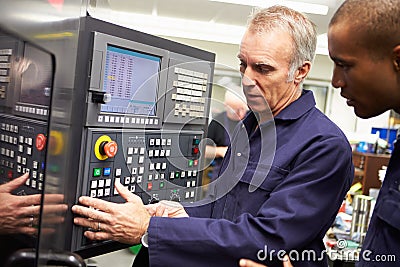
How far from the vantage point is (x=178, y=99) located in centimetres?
96

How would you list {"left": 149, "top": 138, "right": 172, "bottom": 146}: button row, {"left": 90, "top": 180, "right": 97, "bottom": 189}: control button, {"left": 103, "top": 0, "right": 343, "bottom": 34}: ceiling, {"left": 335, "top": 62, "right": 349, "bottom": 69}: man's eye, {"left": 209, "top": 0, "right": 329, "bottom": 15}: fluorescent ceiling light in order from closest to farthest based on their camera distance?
{"left": 335, "top": 62, "right": 349, "bottom": 69}: man's eye, {"left": 90, "top": 180, "right": 97, "bottom": 189}: control button, {"left": 149, "top": 138, "right": 172, "bottom": 146}: button row, {"left": 209, "top": 0, "right": 329, "bottom": 15}: fluorescent ceiling light, {"left": 103, "top": 0, "right": 343, "bottom": 34}: ceiling

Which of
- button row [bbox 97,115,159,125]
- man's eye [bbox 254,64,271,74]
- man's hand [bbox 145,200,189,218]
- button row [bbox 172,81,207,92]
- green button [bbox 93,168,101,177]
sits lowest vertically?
man's hand [bbox 145,200,189,218]

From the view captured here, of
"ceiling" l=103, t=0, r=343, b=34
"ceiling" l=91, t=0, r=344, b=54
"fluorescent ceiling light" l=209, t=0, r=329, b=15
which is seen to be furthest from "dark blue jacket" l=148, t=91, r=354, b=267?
"ceiling" l=103, t=0, r=343, b=34

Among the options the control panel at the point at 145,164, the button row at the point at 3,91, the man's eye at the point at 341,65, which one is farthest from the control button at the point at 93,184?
the man's eye at the point at 341,65

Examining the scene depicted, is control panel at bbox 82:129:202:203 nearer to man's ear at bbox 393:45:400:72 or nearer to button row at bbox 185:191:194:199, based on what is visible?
button row at bbox 185:191:194:199

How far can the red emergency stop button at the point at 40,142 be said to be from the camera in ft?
1.77

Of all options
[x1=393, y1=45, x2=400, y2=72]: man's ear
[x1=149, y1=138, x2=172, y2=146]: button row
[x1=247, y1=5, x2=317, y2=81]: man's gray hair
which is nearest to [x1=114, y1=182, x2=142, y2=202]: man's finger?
[x1=149, y1=138, x2=172, y2=146]: button row

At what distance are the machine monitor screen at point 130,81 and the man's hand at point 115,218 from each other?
156mm

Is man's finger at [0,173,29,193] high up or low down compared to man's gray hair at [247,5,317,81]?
down

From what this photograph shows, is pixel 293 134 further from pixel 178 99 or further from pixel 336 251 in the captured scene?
pixel 336 251

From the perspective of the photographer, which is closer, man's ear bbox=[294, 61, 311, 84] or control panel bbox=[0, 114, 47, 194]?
control panel bbox=[0, 114, 47, 194]

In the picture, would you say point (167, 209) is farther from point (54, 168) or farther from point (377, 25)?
point (377, 25)

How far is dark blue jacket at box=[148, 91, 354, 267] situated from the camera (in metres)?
0.87

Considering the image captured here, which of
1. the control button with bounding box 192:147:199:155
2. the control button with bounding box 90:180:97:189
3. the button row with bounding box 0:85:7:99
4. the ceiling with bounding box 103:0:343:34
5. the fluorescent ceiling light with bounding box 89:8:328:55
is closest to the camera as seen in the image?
the button row with bounding box 0:85:7:99
